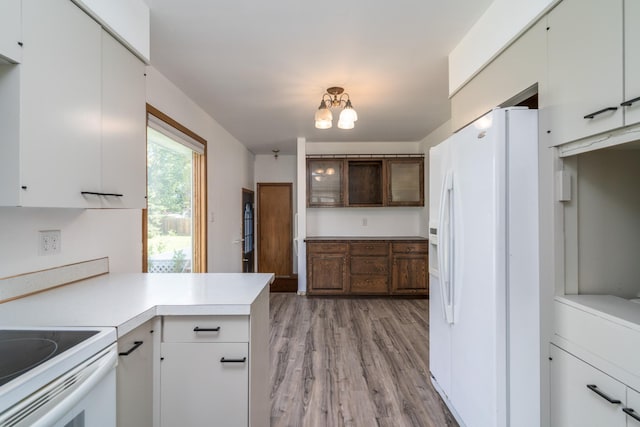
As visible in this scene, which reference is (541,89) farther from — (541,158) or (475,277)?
(475,277)

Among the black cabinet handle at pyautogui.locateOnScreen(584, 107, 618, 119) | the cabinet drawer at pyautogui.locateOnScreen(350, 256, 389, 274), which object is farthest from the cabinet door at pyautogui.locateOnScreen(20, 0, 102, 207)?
the cabinet drawer at pyautogui.locateOnScreen(350, 256, 389, 274)

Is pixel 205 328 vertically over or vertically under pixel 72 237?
under

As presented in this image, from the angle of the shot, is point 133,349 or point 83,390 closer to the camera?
point 83,390

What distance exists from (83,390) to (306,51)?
87.4 inches

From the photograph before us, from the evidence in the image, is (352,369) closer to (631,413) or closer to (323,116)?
(631,413)

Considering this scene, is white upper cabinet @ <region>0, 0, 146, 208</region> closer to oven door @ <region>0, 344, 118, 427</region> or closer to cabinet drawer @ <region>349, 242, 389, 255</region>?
oven door @ <region>0, 344, 118, 427</region>

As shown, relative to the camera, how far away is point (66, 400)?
0.77m

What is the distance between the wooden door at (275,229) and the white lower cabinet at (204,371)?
462 centimetres

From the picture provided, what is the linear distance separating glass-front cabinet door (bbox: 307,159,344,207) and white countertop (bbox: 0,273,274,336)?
3169mm

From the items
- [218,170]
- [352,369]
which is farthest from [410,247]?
[218,170]

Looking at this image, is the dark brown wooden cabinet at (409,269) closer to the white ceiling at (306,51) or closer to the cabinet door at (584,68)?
the white ceiling at (306,51)

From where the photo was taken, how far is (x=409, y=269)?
4453 millimetres

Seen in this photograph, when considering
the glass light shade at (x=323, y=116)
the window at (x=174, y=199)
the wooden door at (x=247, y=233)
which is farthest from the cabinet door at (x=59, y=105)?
the wooden door at (x=247, y=233)

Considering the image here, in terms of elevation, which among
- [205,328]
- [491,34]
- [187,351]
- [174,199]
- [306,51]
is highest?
[306,51]
